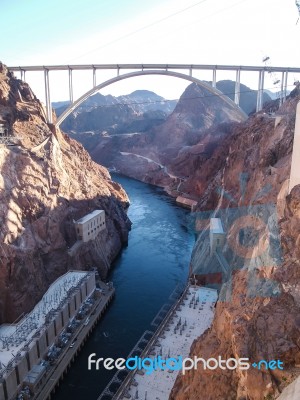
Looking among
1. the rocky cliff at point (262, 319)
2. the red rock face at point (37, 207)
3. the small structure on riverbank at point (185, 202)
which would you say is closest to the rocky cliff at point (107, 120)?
the small structure on riverbank at point (185, 202)

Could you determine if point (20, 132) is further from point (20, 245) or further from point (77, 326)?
point (77, 326)

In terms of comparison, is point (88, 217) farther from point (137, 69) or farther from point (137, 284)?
point (137, 69)

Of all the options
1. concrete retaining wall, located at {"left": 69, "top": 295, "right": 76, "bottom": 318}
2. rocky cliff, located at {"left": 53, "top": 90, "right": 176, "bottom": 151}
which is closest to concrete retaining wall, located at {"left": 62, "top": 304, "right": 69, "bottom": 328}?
concrete retaining wall, located at {"left": 69, "top": 295, "right": 76, "bottom": 318}

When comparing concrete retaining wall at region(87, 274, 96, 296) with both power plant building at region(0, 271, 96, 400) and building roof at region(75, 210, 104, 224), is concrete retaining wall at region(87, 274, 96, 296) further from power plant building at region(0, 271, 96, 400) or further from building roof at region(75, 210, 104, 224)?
building roof at region(75, 210, 104, 224)

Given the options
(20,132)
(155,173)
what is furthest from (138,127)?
(20,132)

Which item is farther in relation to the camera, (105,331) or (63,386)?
(105,331)
